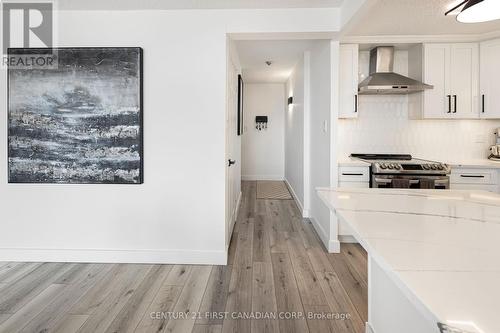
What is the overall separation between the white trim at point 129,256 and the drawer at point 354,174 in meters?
1.55

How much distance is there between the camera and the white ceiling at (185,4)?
273cm

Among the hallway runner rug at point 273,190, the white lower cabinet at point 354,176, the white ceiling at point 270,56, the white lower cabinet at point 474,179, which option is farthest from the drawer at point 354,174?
the hallway runner rug at point 273,190

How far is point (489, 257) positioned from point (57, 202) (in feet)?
11.0

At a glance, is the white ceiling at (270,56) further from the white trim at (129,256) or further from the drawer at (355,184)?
the white trim at (129,256)

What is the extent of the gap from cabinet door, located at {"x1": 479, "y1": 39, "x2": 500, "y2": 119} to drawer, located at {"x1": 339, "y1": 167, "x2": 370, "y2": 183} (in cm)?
162

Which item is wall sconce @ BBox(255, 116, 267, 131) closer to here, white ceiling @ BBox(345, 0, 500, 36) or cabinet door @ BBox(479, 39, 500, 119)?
white ceiling @ BBox(345, 0, 500, 36)

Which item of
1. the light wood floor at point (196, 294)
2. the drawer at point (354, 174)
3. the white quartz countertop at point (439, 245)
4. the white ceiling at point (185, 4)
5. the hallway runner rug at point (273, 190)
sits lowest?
the light wood floor at point (196, 294)

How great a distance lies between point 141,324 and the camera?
2.03 metres

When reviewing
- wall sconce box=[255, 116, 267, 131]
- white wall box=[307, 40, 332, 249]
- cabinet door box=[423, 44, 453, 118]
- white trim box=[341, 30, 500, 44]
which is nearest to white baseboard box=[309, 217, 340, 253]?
white wall box=[307, 40, 332, 249]

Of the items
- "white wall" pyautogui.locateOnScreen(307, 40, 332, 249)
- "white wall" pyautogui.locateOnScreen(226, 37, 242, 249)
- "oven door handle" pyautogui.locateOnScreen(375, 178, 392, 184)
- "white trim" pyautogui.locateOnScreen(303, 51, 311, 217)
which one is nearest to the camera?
"white wall" pyautogui.locateOnScreen(226, 37, 242, 249)

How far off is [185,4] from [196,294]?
251cm

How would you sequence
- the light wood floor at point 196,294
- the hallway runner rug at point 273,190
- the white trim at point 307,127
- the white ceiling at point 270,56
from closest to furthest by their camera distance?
the light wood floor at point 196,294 < the white ceiling at point 270,56 < the white trim at point 307,127 < the hallway runner rug at point 273,190

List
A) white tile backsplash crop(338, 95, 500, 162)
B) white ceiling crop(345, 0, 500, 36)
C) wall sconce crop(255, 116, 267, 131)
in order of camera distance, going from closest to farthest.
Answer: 1. white ceiling crop(345, 0, 500, 36)
2. white tile backsplash crop(338, 95, 500, 162)
3. wall sconce crop(255, 116, 267, 131)

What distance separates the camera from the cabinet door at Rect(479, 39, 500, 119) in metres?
3.50
